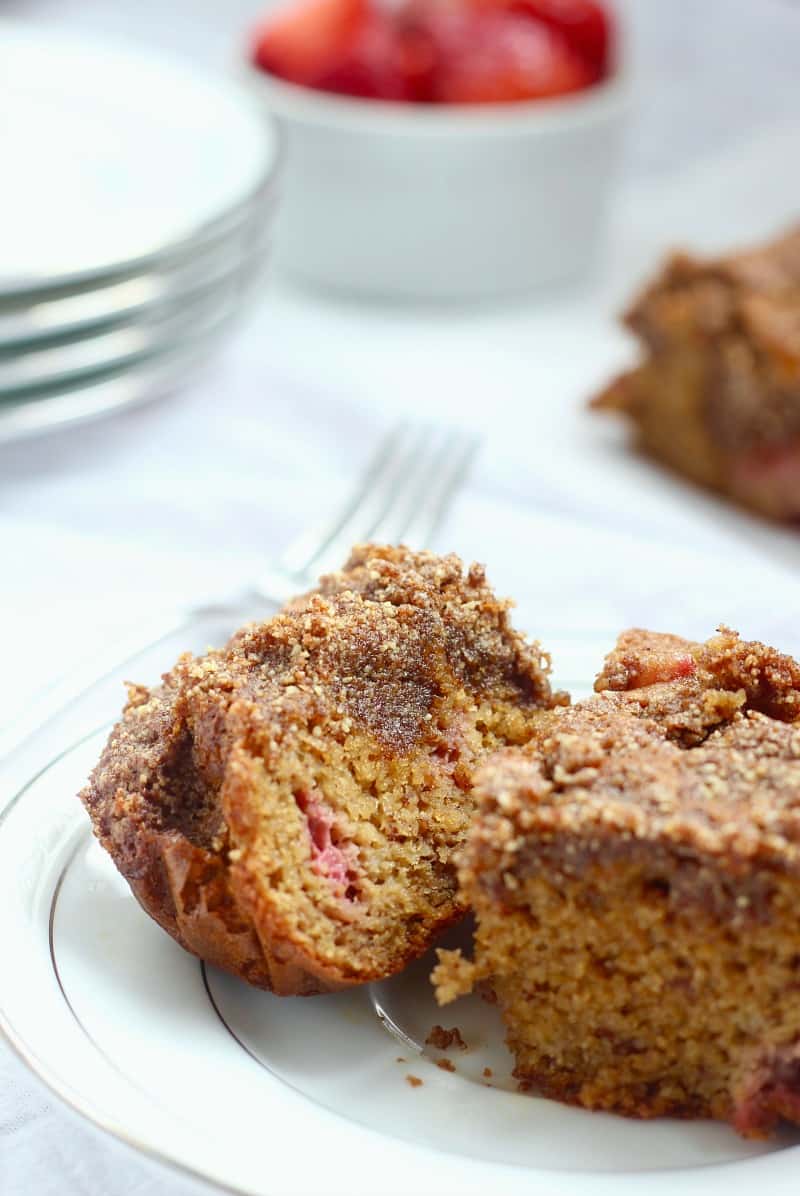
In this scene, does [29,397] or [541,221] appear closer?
[29,397]

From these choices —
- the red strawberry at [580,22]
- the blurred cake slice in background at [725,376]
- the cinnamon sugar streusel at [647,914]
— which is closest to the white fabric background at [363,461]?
the blurred cake slice in background at [725,376]

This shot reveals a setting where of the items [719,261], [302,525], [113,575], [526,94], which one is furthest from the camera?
[526,94]

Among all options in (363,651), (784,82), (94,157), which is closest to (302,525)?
(94,157)

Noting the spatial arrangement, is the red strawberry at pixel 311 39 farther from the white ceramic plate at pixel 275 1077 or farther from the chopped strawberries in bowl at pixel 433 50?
the white ceramic plate at pixel 275 1077

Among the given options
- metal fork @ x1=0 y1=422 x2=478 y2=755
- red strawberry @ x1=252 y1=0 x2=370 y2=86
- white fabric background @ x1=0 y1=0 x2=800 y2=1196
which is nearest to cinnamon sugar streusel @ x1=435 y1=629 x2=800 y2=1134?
white fabric background @ x1=0 y1=0 x2=800 y2=1196

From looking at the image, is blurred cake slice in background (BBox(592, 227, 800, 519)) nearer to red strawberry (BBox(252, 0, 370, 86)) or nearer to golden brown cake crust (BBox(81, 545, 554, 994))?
red strawberry (BBox(252, 0, 370, 86))

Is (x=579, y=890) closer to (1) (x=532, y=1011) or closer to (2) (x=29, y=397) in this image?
(1) (x=532, y=1011)
